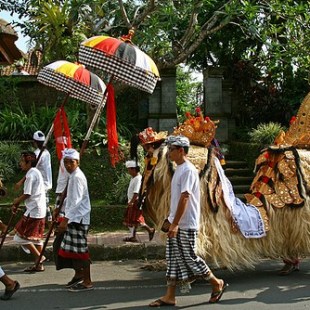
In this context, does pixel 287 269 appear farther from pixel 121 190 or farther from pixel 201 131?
pixel 121 190

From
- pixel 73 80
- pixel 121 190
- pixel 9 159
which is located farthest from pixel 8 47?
pixel 9 159

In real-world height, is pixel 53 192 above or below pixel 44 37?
below

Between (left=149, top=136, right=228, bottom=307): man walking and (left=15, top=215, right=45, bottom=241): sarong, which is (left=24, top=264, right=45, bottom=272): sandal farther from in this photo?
(left=149, top=136, right=228, bottom=307): man walking

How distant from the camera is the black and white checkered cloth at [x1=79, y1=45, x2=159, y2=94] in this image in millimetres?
6211

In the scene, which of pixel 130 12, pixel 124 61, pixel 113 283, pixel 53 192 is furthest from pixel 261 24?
pixel 113 283

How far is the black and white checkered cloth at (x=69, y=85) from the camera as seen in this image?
Result: 7.38 metres

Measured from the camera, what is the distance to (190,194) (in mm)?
5387

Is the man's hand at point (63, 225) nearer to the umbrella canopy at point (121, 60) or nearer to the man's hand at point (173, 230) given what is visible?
the man's hand at point (173, 230)

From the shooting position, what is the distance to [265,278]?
6566 mm

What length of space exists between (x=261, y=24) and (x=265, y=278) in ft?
22.2

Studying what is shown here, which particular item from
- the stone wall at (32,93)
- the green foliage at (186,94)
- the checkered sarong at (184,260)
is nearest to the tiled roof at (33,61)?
the stone wall at (32,93)

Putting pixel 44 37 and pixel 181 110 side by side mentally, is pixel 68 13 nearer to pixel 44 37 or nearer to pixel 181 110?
pixel 44 37

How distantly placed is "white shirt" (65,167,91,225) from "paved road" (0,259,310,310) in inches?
30.8

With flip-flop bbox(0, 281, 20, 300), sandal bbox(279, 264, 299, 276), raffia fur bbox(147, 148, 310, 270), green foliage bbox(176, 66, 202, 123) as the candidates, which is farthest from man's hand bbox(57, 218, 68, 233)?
green foliage bbox(176, 66, 202, 123)
